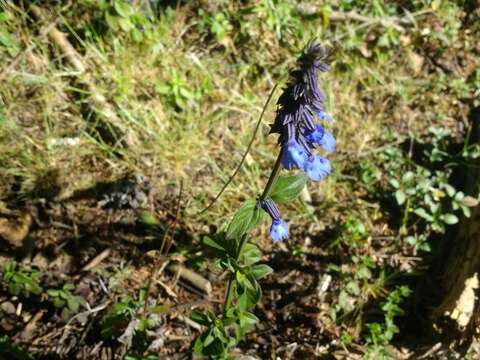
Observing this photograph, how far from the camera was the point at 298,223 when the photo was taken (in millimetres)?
3234

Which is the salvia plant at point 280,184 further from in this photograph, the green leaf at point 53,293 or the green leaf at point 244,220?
the green leaf at point 53,293

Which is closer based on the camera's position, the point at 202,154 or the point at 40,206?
the point at 40,206

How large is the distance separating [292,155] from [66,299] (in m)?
1.48

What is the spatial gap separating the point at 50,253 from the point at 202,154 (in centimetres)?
109

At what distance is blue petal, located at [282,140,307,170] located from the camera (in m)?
1.76

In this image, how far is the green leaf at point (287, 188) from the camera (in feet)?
6.35

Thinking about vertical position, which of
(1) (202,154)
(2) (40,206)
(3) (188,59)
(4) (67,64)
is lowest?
(2) (40,206)

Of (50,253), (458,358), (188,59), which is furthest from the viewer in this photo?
(188,59)

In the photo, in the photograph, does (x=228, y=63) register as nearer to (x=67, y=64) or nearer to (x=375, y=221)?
(x=67, y=64)

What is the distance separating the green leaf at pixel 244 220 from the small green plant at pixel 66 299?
45.5 inches

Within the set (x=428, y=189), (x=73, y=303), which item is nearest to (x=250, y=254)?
(x=73, y=303)

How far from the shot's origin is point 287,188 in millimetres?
1945

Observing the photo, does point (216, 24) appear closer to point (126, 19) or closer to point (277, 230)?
point (126, 19)

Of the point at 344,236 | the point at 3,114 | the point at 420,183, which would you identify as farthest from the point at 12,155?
the point at 420,183
